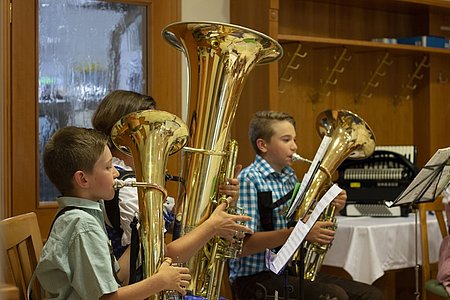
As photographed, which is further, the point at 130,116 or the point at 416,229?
the point at 416,229

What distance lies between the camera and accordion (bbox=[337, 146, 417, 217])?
368 cm

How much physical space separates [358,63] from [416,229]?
1.44 meters

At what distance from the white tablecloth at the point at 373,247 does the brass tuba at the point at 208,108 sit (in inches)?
51.3

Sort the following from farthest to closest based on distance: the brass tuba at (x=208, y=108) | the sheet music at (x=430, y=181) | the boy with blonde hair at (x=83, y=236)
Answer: the sheet music at (x=430, y=181) < the brass tuba at (x=208, y=108) < the boy with blonde hair at (x=83, y=236)

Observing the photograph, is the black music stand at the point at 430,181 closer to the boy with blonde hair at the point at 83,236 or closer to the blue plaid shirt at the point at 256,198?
the blue plaid shirt at the point at 256,198

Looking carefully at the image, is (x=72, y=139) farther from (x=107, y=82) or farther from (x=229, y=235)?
(x=107, y=82)

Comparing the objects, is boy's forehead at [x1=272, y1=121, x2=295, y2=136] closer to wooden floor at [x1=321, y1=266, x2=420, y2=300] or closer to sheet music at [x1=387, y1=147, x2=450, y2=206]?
sheet music at [x1=387, y1=147, x2=450, y2=206]

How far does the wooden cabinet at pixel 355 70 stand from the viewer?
3.78 meters

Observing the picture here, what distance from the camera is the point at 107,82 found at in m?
3.35

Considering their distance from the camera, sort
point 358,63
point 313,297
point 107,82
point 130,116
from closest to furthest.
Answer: point 130,116 → point 313,297 → point 107,82 → point 358,63

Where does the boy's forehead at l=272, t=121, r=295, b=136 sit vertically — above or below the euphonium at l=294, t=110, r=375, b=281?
above

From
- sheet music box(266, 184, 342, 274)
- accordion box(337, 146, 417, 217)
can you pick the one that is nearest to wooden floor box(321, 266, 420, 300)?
accordion box(337, 146, 417, 217)

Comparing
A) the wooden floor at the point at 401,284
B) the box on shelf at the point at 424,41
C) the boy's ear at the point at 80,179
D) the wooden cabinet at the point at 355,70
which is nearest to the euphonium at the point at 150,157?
the boy's ear at the point at 80,179

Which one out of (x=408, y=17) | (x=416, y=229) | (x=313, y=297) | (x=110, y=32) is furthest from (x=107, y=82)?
(x=408, y=17)
